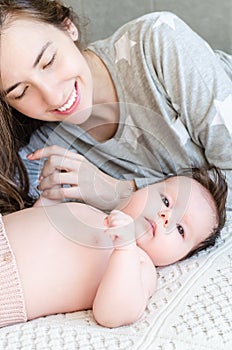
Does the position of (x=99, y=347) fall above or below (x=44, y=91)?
below

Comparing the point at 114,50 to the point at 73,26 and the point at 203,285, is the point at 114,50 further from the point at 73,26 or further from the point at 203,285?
the point at 203,285

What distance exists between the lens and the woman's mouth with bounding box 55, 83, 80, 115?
1309mm

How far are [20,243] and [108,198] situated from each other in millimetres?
266

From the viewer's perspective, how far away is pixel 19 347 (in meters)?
0.97

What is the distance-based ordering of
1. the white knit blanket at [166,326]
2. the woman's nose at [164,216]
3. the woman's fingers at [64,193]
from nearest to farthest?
the white knit blanket at [166,326]
the woman's nose at [164,216]
the woman's fingers at [64,193]

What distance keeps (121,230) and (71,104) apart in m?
0.37

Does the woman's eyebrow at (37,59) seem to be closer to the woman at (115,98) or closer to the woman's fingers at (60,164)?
the woman at (115,98)

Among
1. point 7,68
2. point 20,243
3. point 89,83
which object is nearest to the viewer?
point 20,243

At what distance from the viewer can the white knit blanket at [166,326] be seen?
971 mm

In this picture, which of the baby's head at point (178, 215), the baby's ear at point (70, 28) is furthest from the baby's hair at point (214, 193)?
the baby's ear at point (70, 28)

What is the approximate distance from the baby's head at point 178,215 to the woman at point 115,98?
11cm

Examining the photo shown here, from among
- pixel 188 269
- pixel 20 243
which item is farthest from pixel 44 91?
pixel 188 269

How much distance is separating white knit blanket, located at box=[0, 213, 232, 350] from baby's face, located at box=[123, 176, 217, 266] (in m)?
0.05

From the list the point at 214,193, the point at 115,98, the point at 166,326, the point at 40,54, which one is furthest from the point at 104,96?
the point at 166,326
